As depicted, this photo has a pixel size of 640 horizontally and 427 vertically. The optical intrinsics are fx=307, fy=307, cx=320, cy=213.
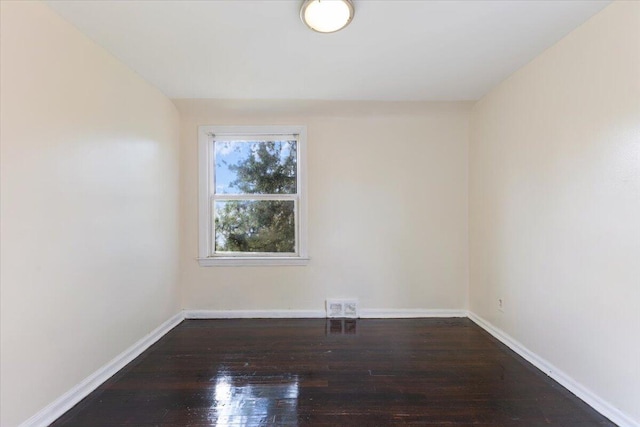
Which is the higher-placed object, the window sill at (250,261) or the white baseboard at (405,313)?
the window sill at (250,261)

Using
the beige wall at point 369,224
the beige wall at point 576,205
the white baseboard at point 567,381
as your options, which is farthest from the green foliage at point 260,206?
the white baseboard at point 567,381

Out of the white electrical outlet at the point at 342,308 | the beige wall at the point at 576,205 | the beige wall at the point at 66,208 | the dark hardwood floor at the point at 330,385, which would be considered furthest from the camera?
the white electrical outlet at the point at 342,308

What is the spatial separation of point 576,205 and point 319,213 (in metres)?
2.15

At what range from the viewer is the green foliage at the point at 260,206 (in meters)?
3.39

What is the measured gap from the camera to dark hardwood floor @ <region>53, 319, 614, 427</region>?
5.58 feet

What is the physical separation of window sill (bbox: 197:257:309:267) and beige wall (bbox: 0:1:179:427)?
0.68 meters

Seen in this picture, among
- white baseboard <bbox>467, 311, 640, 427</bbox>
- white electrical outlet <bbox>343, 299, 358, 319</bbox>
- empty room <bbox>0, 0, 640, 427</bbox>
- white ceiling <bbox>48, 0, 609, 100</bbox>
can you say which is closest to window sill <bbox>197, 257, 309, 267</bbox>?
empty room <bbox>0, 0, 640, 427</bbox>

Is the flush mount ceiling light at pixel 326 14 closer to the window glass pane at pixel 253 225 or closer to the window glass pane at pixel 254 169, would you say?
the window glass pane at pixel 254 169

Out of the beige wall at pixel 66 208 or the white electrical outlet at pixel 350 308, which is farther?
the white electrical outlet at pixel 350 308

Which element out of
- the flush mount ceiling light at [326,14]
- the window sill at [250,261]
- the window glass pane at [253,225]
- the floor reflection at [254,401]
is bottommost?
the floor reflection at [254,401]

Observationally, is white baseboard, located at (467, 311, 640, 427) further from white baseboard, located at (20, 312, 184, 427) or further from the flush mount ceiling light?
white baseboard, located at (20, 312, 184, 427)

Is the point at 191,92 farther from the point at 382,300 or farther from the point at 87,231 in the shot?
the point at 382,300

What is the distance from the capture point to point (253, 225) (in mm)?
3408

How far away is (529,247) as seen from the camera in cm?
235
